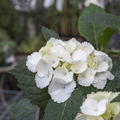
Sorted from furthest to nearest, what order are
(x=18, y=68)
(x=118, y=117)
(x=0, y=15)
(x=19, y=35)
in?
1. (x=19, y=35)
2. (x=0, y=15)
3. (x=18, y=68)
4. (x=118, y=117)

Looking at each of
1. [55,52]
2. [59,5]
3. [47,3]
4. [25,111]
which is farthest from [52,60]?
[59,5]

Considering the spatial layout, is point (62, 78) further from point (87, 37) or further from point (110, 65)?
point (87, 37)

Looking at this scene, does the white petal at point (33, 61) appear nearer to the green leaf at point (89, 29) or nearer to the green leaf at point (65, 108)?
the green leaf at point (65, 108)

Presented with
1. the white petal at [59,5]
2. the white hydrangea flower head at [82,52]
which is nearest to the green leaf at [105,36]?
the white hydrangea flower head at [82,52]

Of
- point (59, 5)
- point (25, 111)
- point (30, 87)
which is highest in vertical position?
point (30, 87)

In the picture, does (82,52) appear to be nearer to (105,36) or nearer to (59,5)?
(105,36)

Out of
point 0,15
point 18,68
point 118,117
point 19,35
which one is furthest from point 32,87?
point 19,35

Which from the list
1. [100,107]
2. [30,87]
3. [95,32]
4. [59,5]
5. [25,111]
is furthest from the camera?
[59,5]
